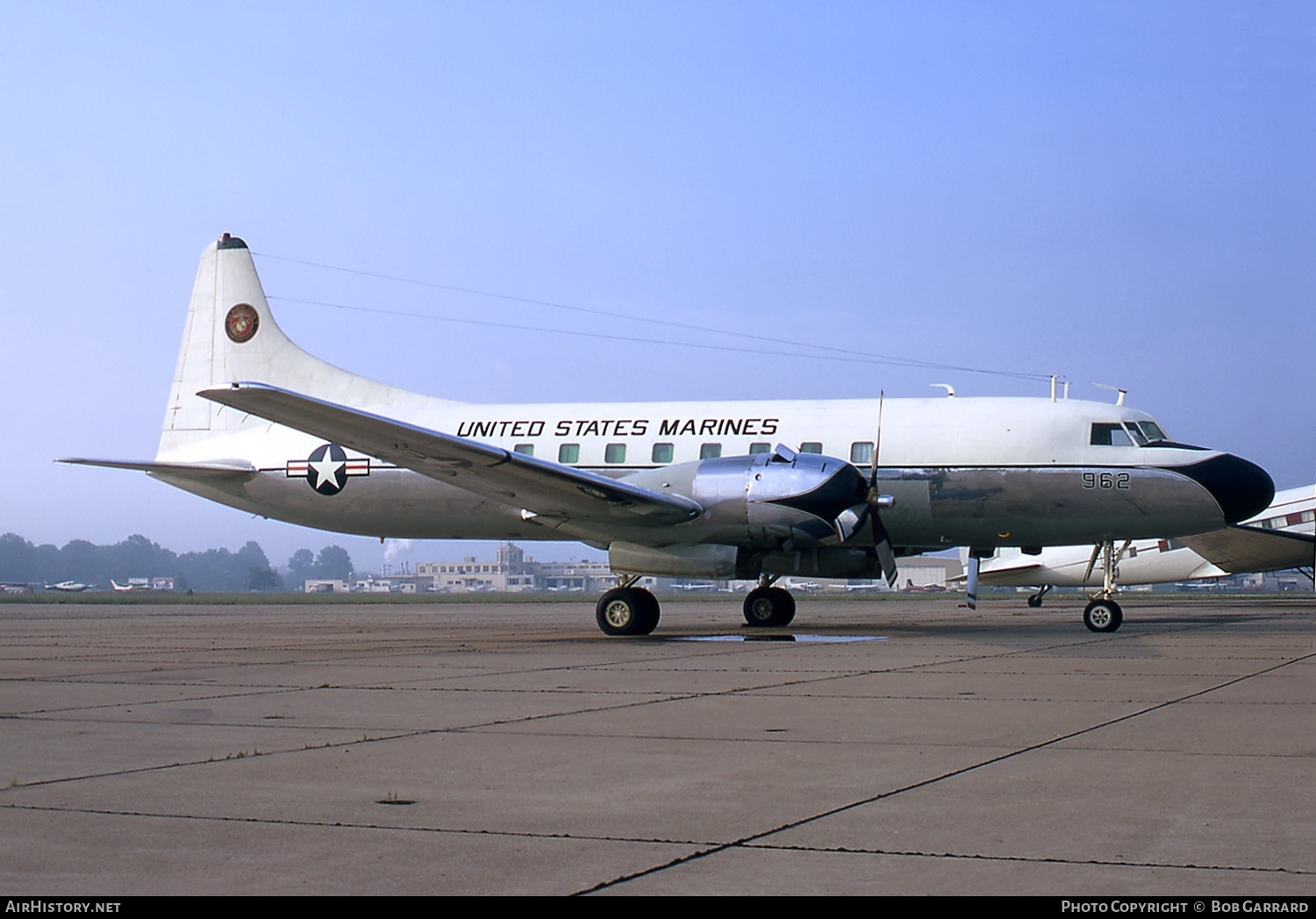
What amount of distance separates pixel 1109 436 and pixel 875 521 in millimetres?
4095

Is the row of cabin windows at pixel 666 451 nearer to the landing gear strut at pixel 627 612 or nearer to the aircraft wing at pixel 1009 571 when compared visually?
the landing gear strut at pixel 627 612

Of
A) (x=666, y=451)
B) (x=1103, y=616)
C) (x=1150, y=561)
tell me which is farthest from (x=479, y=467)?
(x=1150, y=561)

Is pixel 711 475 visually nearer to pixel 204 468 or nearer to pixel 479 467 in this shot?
pixel 479 467

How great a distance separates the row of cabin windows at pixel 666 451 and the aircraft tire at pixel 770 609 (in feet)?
9.83

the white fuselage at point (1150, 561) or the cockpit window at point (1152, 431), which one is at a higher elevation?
the cockpit window at point (1152, 431)

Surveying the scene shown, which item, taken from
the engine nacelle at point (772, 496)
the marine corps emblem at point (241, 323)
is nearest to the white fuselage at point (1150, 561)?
the engine nacelle at point (772, 496)

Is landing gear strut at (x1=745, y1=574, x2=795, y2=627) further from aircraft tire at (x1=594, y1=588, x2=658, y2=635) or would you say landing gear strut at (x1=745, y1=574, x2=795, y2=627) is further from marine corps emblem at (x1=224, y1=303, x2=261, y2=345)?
marine corps emblem at (x1=224, y1=303, x2=261, y2=345)

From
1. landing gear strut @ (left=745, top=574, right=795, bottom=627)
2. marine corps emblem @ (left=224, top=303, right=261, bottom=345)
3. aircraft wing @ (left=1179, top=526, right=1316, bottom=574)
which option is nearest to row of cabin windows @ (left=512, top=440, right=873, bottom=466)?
landing gear strut @ (left=745, top=574, right=795, bottom=627)

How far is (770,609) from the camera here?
22.5m

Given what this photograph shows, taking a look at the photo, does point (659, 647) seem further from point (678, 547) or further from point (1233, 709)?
point (1233, 709)

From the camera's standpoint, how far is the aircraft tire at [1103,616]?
2011 centimetres

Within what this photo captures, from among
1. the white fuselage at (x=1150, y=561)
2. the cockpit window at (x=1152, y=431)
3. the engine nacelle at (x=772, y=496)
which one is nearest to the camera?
the engine nacelle at (x=772, y=496)

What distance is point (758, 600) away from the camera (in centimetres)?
2267
